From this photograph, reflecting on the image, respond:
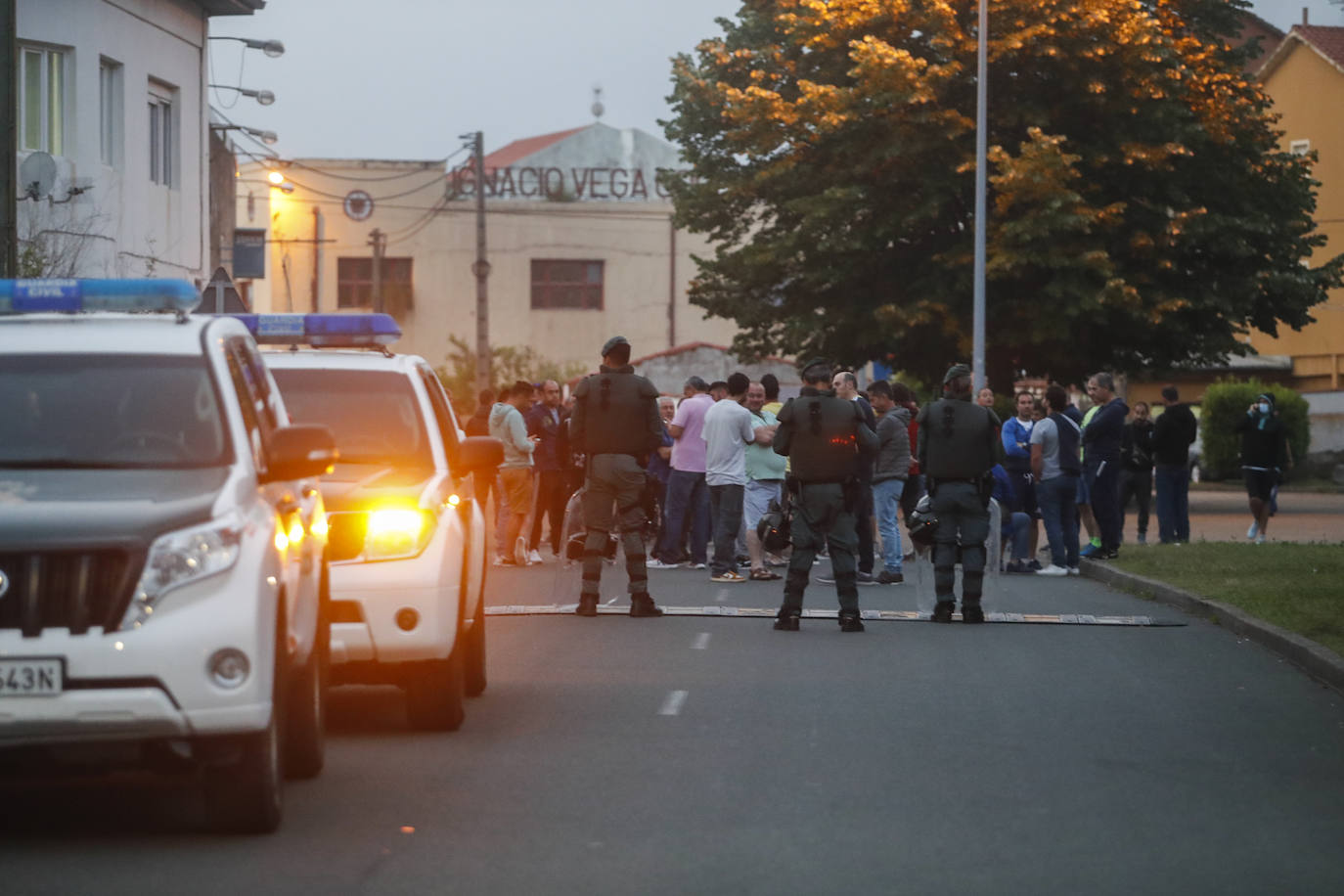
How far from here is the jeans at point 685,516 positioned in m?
20.2

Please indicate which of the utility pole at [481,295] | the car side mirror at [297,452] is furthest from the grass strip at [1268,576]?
the utility pole at [481,295]

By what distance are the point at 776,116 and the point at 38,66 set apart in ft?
44.2

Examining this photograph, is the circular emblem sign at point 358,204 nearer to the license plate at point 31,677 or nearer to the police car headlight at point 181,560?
the police car headlight at point 181,560

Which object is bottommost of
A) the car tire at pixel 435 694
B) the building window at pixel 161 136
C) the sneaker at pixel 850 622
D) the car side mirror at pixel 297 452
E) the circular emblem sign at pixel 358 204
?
the sneaker at pixel 850 622

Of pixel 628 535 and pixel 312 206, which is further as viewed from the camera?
pixel 312 206

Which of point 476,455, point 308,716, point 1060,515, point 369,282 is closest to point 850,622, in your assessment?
point 476,455

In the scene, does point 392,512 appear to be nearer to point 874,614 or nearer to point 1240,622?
point 874,614

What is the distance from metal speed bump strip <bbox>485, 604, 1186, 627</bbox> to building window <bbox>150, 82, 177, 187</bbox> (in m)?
16.3

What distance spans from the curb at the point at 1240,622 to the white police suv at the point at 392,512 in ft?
16.0

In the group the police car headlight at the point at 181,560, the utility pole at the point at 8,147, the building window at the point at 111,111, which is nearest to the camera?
the police car headlight at the point at 181,560

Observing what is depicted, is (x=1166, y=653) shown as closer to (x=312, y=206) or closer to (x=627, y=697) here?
(x=627, y=697)

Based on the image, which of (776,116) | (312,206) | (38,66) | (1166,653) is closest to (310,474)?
(1166,653)

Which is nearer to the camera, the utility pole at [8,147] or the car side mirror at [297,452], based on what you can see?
the car side mirror at [297,452]

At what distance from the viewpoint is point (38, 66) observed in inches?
1044
